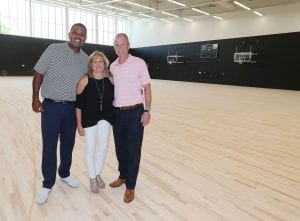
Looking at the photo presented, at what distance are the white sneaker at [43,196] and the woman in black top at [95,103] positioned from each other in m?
0.54

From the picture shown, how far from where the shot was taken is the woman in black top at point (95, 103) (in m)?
3.04

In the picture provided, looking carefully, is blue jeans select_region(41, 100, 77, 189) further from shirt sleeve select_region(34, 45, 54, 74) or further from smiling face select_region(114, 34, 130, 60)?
smiling face select_region(114, 34, 130, 60)

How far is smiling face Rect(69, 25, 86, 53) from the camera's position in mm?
3014

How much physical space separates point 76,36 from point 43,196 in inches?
67.9

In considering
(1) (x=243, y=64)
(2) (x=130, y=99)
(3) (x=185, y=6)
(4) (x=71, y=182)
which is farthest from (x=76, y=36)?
(1) (x=243, y=64)

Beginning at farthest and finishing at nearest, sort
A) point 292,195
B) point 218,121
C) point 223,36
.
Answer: point 223,36 → point 218,121 → point 292,195

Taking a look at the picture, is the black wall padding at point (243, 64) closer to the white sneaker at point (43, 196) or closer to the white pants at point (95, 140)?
the white pants at point (95, 140)

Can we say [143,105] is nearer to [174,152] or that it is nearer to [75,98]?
[75,98]

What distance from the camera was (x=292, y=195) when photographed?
3.41 meters

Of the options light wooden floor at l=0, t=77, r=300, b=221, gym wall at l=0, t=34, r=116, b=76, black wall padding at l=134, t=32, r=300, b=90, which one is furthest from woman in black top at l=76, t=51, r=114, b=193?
gym wall at l=0, t=34, r=116, b=76

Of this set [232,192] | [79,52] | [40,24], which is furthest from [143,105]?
[40,24]

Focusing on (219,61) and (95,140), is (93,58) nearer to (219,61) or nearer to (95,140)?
(95,140)

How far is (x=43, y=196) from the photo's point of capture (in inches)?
121

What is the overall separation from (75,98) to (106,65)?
0.49 metres
